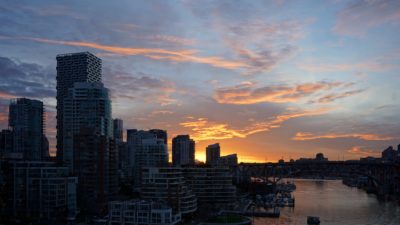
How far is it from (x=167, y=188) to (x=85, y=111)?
58.3ft

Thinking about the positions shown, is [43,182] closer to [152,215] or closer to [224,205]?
[152,215]

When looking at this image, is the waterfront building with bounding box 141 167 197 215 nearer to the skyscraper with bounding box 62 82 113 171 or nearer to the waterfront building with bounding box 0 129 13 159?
the skyscraper with bounding box 62 82 113 171

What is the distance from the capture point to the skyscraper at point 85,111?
50.2 metres

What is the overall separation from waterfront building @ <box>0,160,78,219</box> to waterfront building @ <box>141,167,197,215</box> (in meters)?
6.21

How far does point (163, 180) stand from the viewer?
3762 centimetres

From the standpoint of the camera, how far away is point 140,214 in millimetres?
31578

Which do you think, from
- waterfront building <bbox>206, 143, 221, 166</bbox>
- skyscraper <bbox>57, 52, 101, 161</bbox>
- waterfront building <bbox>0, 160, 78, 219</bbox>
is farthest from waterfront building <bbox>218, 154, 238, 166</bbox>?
waterfront building <bbox>0, 160, 78, 219</bbox>

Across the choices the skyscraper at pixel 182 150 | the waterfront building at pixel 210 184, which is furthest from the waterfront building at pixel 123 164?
the waterfront building at pixel 210 184

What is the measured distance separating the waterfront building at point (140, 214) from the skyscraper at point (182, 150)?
54095mm

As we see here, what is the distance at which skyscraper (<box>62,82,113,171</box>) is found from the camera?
50.2 metres

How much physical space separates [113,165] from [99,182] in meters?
3.49

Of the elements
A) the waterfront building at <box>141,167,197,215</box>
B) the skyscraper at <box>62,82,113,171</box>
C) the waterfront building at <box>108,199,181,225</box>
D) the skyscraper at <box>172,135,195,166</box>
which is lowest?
the waterfront building at <box>108,199,181,225</box>

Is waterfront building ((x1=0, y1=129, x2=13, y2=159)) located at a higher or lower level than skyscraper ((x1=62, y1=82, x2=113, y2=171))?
lower

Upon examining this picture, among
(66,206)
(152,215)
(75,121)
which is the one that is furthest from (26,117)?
(152,215)
